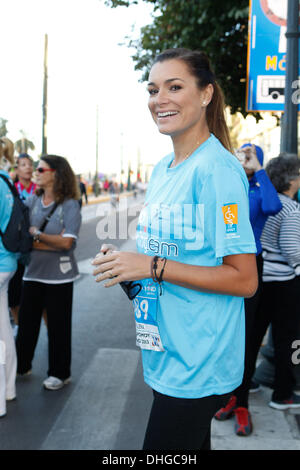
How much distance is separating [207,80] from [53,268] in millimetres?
2865

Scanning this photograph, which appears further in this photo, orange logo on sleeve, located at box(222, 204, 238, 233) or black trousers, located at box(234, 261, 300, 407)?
black trousers, located at box(234, 261, 300, 407)

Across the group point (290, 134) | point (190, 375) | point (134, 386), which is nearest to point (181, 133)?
point (190, 375)

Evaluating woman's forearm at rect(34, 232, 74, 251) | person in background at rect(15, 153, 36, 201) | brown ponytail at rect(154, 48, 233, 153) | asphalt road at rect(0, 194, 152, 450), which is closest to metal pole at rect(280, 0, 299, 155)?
asphalt road at rect(0, 194, 152, 450)

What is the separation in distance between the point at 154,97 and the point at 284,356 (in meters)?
2.65

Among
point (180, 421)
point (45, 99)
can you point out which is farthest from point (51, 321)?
point (45, 99)

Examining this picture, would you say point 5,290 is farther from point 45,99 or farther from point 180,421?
point 45,99

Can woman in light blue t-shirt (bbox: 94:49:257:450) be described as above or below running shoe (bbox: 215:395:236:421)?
above

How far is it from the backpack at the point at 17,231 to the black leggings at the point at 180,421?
2409 millimetres

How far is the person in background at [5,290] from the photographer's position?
12.2 ft

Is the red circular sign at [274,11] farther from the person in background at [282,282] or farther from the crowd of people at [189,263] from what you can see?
the crowd of people at [189,263]

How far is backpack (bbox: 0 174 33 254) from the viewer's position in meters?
3.74

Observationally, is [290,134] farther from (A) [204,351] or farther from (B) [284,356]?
(A) [204,351]

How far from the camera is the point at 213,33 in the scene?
6.86 m

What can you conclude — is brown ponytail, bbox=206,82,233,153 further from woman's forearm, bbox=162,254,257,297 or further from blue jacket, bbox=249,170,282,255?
blue jacket, bbox=249,170,282,255
